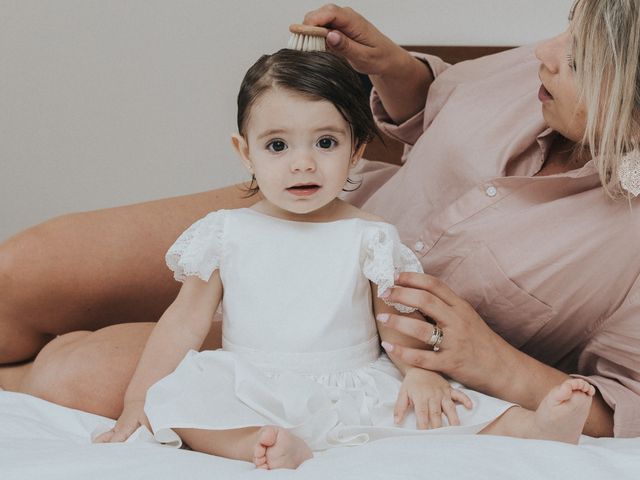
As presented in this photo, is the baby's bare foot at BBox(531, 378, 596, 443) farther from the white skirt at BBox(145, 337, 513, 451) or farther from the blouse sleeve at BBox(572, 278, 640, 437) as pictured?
the blouse sleeve at BBox(572, 278, 640, 437)

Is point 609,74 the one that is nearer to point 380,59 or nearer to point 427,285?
point 427,285

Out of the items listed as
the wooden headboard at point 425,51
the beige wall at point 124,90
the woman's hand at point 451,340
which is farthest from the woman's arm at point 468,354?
the beige wall at point 124,90

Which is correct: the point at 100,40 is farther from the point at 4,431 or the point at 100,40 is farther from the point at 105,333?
the point at 4,431

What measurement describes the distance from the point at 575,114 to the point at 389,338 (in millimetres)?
452

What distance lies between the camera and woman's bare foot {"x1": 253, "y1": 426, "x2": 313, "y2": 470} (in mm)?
1191

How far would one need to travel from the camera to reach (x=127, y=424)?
4.53 feet

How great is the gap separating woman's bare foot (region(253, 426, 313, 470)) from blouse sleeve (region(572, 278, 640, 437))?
1.86 feet

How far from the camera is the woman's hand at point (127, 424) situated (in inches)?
53.7

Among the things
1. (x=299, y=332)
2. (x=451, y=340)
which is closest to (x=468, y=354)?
(x=451, y=340)

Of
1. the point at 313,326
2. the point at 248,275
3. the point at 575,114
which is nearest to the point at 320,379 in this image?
the point at 313,326

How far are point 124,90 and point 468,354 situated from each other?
188 cm

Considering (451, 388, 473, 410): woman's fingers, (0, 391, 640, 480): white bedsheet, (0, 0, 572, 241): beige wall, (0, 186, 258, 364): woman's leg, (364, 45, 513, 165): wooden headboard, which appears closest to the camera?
(0, 391, 640, 480): white bedsheet

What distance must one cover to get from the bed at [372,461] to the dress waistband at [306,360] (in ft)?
0.48

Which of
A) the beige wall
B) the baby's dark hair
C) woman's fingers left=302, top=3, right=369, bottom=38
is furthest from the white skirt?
the beige wall
